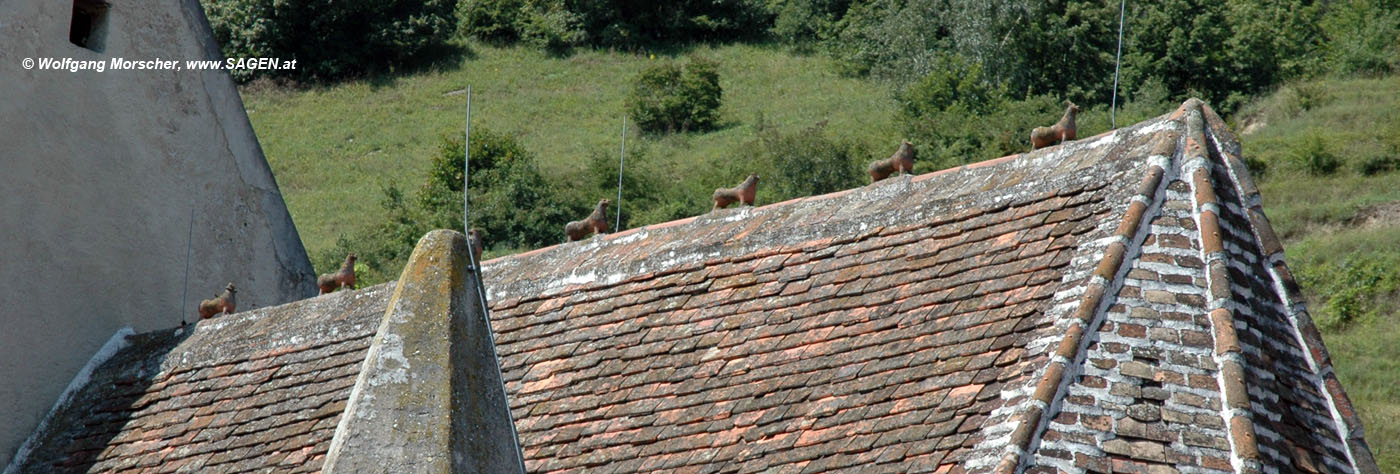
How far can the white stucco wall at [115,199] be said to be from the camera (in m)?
10.4

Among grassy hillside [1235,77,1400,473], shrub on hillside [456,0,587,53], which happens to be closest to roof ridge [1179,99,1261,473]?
grassy hillside [1235,77,1400,473]

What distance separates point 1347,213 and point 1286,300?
31706mm

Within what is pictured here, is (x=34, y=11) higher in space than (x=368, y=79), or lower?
higher

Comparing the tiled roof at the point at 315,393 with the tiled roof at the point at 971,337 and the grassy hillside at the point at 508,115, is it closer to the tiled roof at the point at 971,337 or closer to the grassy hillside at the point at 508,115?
the tiled roof at the point at 971,337

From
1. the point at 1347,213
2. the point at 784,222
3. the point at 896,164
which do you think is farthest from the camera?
the point at 1347,213

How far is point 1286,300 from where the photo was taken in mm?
7172

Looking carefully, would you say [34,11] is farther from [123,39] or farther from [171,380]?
[171,380]

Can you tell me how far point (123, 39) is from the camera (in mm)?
11633

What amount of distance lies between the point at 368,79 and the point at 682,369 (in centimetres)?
5872

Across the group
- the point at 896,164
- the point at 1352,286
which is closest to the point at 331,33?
the point at 1352,286

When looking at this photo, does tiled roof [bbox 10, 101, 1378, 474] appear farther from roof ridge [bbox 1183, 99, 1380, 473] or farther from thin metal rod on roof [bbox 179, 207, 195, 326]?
thin metal rod on roof [bbox 179, 207, 195, 326]

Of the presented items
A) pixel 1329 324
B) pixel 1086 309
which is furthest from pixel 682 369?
pixel 1329 324

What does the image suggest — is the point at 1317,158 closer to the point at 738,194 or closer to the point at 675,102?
the point at 675,102

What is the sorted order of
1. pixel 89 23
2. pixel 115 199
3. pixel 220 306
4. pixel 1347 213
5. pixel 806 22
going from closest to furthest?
pixel 220 306, pixel 115 199, pixel 89 23, pixel 1347 213, pixel 806 22
